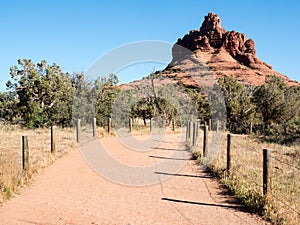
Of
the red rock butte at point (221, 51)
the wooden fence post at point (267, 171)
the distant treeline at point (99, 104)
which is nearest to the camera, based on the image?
the wooden fence post at point (267, 171)

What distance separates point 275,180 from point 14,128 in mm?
21141

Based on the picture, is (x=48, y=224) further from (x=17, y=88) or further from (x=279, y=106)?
(x=279, y=106)

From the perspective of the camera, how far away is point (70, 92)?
29406 millimetres

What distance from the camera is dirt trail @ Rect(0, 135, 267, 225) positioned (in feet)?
19.5

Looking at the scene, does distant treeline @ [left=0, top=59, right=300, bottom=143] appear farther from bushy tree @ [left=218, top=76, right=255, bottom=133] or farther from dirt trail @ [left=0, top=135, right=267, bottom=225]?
dirt trail @ [left=0, top=135, right=267, bottom=225]

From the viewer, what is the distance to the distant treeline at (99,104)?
Result: 89.8ft

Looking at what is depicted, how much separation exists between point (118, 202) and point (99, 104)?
21.5 meters

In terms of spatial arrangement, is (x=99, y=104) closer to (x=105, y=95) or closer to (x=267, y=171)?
(x=105, y=95)

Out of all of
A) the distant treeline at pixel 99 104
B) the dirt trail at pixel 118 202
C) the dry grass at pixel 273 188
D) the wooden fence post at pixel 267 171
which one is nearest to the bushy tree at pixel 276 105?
the distant treeline at pixel 99 104

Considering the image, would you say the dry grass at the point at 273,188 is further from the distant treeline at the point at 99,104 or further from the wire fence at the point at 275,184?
the distant treeline at the point at 99,104

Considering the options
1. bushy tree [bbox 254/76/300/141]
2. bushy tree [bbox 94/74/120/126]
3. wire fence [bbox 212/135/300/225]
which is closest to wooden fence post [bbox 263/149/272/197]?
wire fence [bbox 212/135/300/225]

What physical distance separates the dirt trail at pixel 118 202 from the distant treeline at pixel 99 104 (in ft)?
55.6

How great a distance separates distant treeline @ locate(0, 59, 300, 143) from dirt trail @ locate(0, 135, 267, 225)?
17.0 m

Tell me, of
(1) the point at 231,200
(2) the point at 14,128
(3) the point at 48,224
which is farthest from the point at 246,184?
(2) the point at 14,128
